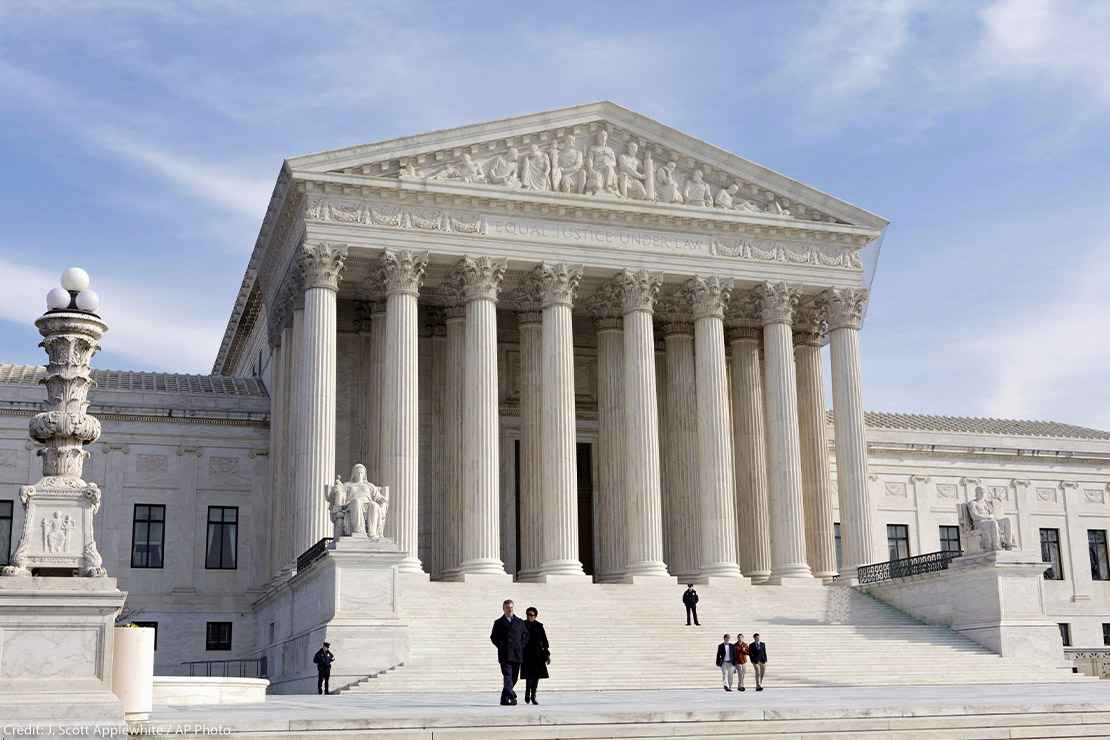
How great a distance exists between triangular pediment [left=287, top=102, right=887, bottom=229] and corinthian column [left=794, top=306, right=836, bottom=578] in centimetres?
519

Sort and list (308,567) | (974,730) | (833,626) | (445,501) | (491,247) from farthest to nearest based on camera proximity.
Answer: (445,501) → (491,247) → (833,626) → (308,567) → (974,730)

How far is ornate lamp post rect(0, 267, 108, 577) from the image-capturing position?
17.2 metres

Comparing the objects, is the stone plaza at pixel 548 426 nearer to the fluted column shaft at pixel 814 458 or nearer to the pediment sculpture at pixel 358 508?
the fluted column shaft at pixel 814 458

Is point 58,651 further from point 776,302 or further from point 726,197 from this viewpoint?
point 726,197

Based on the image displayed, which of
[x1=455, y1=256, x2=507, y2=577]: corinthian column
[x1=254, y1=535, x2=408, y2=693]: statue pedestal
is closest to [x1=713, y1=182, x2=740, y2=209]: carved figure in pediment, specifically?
[x1=455, y1=256, x2=507, y2=577]: corinthian column

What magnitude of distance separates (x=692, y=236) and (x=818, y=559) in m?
13.6

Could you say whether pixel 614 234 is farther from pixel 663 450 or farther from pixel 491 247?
pixel 663 450

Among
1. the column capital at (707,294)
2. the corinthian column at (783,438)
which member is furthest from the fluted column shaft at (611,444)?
the corinthian column at (783,438)

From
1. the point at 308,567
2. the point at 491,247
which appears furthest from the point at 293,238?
the point at 308,567

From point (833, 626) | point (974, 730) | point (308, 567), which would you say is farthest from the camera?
point (833, 626)

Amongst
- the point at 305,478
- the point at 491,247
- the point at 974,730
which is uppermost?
the point at 491,247

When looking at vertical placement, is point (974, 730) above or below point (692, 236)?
below

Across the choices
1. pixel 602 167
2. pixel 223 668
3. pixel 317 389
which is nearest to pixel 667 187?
pixel 602 167

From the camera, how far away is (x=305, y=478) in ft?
137
